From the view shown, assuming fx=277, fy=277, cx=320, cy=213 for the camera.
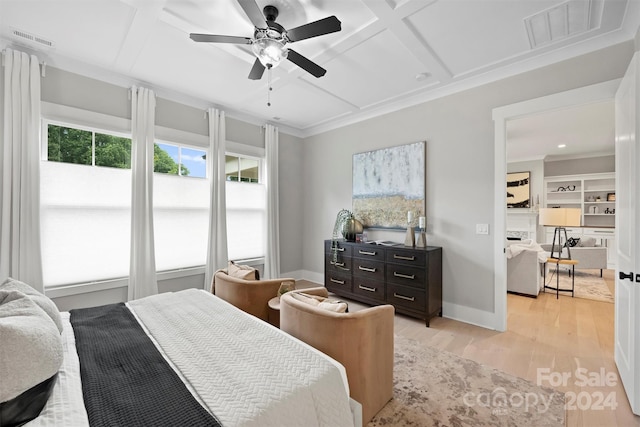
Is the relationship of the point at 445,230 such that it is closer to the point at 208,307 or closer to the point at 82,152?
the point at 208,307

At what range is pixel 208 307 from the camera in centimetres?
199

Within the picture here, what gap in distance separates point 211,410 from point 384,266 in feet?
9.17

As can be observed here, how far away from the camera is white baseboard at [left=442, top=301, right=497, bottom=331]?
311 centimetres

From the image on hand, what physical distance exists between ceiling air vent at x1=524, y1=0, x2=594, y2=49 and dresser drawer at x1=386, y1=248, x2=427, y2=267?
2.26 meters

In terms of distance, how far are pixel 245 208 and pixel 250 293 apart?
209 cm

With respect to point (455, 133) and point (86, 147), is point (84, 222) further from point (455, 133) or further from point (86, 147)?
point (455, 133)

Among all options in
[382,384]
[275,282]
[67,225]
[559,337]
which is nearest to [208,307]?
[275,282]

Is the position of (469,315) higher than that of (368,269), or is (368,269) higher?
(368,269)

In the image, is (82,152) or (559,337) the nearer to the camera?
(559,337)

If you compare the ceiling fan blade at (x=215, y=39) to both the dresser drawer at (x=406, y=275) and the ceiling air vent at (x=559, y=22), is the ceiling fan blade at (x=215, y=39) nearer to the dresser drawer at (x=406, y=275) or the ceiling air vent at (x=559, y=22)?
the ceiling air vent at (x=559, y=22)

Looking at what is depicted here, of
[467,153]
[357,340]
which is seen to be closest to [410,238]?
[467,153]

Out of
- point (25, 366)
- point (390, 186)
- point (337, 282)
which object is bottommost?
point (337, 282)

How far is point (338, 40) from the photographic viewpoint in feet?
8.27

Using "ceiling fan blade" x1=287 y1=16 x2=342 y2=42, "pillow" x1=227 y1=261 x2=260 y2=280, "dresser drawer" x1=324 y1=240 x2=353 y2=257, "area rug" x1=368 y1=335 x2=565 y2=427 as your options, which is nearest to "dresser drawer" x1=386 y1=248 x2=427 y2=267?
"dresser drawer" x1=324 y1=240 x2=353 y2=257
